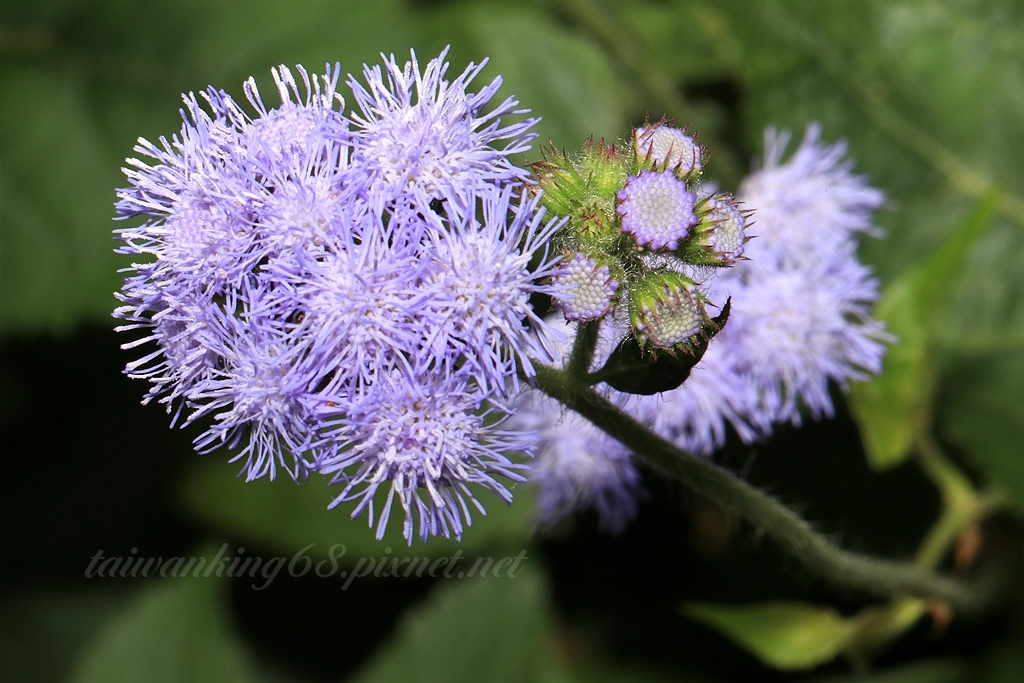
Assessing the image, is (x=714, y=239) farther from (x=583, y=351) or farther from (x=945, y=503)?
(x=945, y=503)

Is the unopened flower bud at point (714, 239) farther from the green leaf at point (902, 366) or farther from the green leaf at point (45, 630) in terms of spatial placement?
the green leaf at point (45, 630)

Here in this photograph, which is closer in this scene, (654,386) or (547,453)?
(654,386)

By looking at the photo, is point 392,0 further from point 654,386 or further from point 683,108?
point 654,386

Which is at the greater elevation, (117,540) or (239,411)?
(239,411)

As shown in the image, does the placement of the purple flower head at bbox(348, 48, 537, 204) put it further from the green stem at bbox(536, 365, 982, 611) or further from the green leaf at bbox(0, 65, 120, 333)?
the green leaf at bbox(0, 65, 120, 333)

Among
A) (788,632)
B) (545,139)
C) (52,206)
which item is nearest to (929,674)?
(788,632)

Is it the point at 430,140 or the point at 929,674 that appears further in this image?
the point at 929,674

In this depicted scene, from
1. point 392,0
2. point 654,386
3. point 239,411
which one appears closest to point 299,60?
point 392,0
